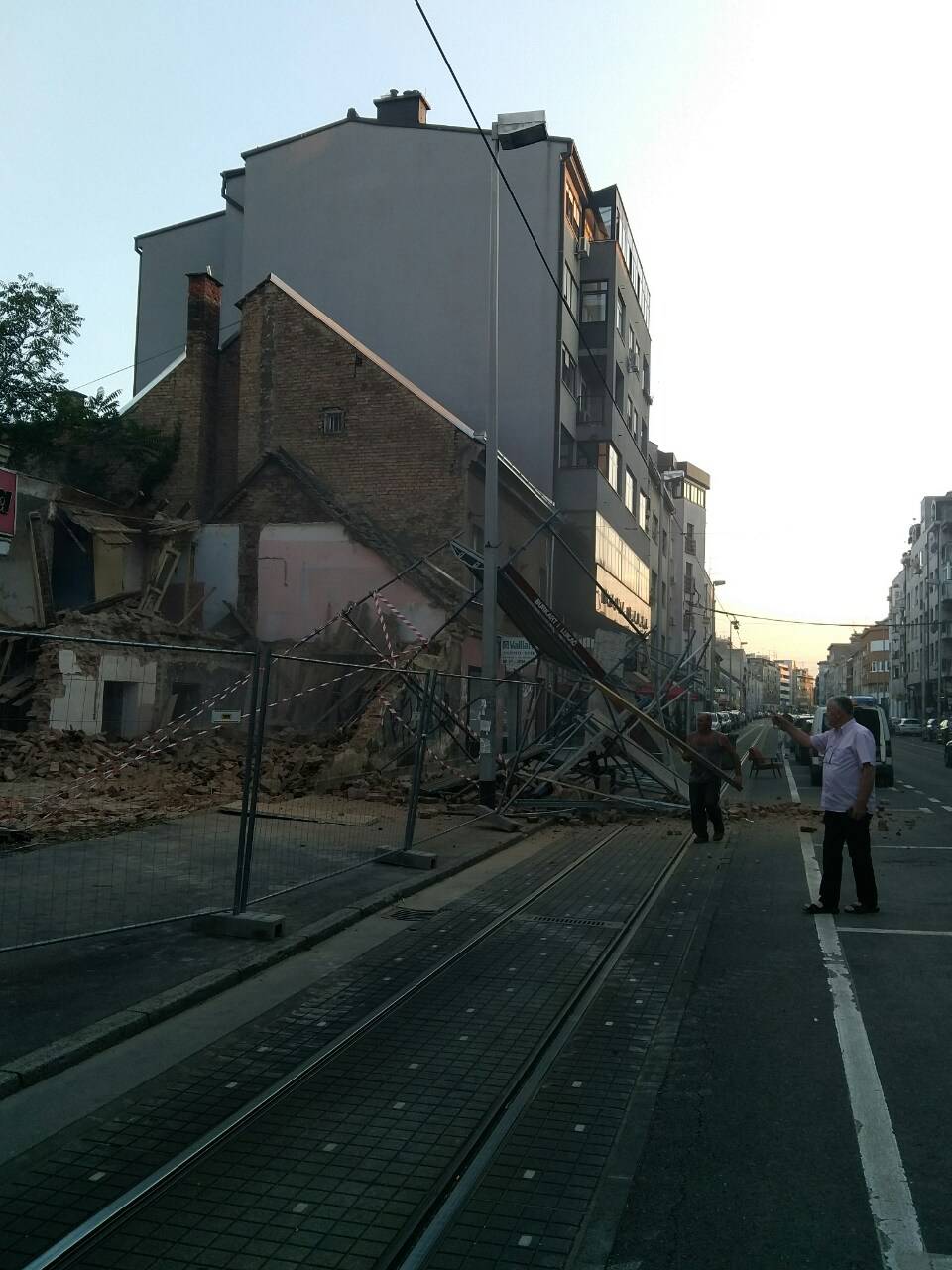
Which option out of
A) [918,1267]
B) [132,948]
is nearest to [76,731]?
[132,948]

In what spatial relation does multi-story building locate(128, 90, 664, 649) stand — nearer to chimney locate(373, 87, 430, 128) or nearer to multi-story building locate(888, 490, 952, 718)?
chimney locate(373, 87, 430, 128)

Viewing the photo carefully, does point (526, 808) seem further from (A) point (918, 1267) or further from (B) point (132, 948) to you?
(A) point (918, 1267)

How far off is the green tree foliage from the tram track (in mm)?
23138

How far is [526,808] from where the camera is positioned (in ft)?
53.7

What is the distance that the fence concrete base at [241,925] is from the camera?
24.9 feet

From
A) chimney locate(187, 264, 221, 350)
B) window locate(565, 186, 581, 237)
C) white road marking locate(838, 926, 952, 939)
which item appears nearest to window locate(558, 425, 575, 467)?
window locate(565, 186, 581, 237)

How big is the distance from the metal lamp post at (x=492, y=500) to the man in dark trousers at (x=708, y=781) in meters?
3.00

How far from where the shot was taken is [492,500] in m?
16.3

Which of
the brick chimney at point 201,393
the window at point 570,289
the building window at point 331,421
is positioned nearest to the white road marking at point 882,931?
the building window at point 331,421

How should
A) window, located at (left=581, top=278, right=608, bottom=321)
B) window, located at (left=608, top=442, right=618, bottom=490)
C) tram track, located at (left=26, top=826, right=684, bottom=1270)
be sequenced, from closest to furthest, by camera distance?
1. tram track, located at (left=26, top=826, right=684, bottom=1270)
2. window, located at (left=608, top=442, right=618, bottom=490)
3. window, located at (left=581, top=278, right=608, bottom=321)

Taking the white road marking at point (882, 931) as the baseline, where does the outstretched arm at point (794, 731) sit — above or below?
above

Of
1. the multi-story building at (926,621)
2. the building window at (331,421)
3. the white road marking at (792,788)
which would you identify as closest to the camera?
the white road marking at (792,788)

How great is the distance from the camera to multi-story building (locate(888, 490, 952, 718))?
88625 mm

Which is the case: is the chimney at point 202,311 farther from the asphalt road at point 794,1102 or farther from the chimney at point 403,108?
the asphalt road at point 794,1102
